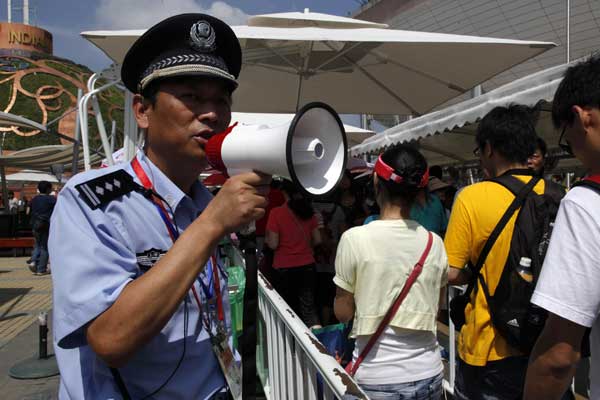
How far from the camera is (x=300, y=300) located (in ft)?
17.0

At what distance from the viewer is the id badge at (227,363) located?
1.34 metres

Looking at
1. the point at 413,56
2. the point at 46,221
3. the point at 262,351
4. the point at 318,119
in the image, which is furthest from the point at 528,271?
the point at 46,221

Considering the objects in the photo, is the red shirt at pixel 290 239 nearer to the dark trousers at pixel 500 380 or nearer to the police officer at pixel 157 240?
the dark trousers at pixel 500 380

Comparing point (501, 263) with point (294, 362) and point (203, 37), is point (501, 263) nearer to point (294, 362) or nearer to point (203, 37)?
point (294, 362)

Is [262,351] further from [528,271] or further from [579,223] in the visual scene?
[579,223]

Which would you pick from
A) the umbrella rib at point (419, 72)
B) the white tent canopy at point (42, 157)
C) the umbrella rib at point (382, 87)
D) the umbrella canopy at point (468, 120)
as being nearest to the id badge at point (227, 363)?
the umbrella canopy at point (468, 120)

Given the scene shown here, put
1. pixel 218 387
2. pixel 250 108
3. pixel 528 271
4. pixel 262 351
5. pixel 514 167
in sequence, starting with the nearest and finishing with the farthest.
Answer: pixel 218 387, pixel 528 271, pixel 514 167, pixel 262 351, pixel 250 108

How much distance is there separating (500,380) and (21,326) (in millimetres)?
6439

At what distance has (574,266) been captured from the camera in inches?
55.0

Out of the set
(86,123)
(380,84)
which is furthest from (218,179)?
(380,84)

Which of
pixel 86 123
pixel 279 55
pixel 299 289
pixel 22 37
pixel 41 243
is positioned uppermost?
pixel 22 37

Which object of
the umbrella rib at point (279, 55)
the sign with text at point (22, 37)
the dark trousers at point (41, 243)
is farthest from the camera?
the sign with text at point (22, 37)

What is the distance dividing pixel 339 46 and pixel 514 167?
3.50 m

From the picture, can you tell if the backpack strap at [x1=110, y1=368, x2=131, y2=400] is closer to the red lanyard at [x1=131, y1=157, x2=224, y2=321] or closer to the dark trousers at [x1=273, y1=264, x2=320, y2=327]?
the red lanyard at [x1=131, y1=157, x2=224, y2=321]
